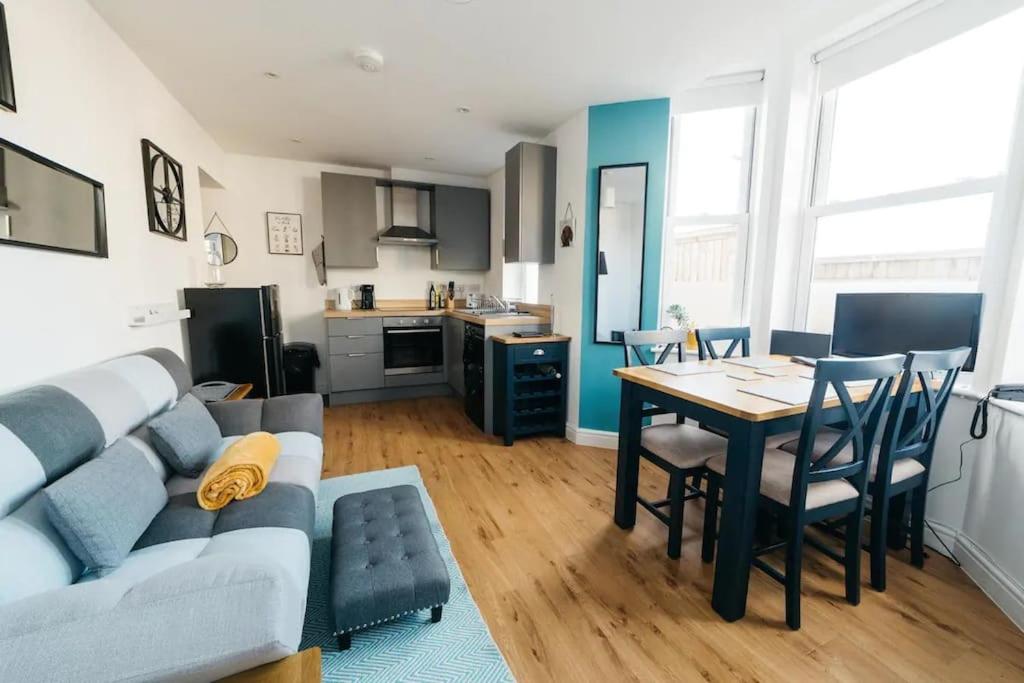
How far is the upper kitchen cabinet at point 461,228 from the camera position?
451cm

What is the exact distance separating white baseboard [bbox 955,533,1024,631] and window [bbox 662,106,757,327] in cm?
167

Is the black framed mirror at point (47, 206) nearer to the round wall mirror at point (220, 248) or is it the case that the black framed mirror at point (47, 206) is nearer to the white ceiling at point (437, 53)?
the white ceiling at point (437, 53)

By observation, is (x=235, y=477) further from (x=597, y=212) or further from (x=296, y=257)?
(x=296, y=257)

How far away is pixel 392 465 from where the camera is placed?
2809mm

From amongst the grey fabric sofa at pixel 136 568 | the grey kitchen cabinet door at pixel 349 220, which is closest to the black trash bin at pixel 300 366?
the grey kitchen cabinet door at pixel 349 220

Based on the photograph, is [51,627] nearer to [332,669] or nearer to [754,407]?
[332,669]

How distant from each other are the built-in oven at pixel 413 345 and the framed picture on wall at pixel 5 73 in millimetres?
2935

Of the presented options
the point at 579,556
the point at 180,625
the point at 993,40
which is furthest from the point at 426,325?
the point at 993,40

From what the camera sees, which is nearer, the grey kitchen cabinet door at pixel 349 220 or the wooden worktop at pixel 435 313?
the wooden worktop at pixel 435 313

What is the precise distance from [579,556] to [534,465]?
960 mm

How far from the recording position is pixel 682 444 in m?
1.92

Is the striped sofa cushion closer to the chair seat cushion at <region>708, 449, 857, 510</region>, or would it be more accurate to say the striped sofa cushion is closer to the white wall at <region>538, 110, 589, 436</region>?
the chair seat cushion at <region>708, 449, 857, 510</region>

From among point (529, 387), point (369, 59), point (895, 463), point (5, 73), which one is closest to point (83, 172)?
point (5, 73)

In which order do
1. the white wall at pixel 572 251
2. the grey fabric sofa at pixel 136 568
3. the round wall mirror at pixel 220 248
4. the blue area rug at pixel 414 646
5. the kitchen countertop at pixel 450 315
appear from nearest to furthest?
the grey fabric sofa at pixel 136 568, the blue area rug at pixel 414 646, the white wall at pixel 572 251, the kitchen countertop at pixel 450 315, the round wall mirror at pixel 220 248
